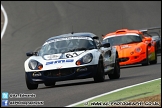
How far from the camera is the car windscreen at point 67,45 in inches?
602

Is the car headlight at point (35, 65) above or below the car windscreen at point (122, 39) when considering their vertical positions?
below

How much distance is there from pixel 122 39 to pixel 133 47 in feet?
2.71

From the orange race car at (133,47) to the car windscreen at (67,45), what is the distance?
5288 mm

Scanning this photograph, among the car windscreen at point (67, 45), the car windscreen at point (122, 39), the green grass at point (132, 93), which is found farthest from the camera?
the car windscreen at point (122, 39)

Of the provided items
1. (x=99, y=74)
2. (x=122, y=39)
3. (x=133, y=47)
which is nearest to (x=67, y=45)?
(x=99, y=74)

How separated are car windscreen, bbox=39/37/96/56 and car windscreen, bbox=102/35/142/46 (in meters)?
5.91

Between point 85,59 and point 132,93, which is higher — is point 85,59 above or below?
above

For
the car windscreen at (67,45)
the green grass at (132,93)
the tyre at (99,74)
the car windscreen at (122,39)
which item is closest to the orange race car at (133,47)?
the car windscreen at (122,39)

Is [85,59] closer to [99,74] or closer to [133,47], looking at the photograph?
[99,74]

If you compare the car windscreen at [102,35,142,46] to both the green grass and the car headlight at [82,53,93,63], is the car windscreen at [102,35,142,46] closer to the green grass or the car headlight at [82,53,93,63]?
the car headlight at [82,53,93,63]

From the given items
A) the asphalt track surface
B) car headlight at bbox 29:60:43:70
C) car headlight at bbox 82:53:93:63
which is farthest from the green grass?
the asphalt track surface

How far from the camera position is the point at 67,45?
→ 1549 cm

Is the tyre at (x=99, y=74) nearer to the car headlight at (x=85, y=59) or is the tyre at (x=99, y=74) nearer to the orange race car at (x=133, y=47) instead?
the car headlight at (x=85, y=59)

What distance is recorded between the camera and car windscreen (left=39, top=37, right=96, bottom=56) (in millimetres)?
15289
